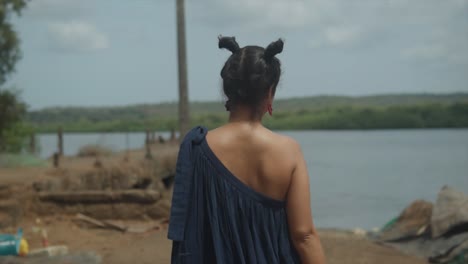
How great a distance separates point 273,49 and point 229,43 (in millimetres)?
162

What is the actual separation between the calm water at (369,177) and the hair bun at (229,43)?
43.3 ft

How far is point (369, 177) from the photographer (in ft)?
94.7

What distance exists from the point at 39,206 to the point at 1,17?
6.87 meters

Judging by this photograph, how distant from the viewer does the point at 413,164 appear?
34031mm

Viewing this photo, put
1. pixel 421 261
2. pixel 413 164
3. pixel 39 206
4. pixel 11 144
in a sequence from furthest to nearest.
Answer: pixel 413 164, pixel 11 144, pixel 39 206, pixel 421 261

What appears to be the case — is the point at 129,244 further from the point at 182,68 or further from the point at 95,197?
the point at 182,68

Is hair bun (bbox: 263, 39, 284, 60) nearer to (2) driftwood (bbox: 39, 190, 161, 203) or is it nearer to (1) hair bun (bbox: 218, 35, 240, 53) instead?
(1) hair bun (bbox: 218, 35, 240, 53)

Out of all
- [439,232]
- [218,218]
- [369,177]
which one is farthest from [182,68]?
[369,177]

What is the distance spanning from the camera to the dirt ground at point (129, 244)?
709 centimetres

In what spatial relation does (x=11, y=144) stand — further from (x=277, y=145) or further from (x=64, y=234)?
(x=277, y=145)

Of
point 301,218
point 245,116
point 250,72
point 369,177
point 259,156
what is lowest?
point 369,177

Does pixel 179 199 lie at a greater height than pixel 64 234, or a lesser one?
greater

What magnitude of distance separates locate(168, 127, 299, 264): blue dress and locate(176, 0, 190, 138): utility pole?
29.8ft

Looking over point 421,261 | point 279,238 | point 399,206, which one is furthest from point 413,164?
point 279,238
